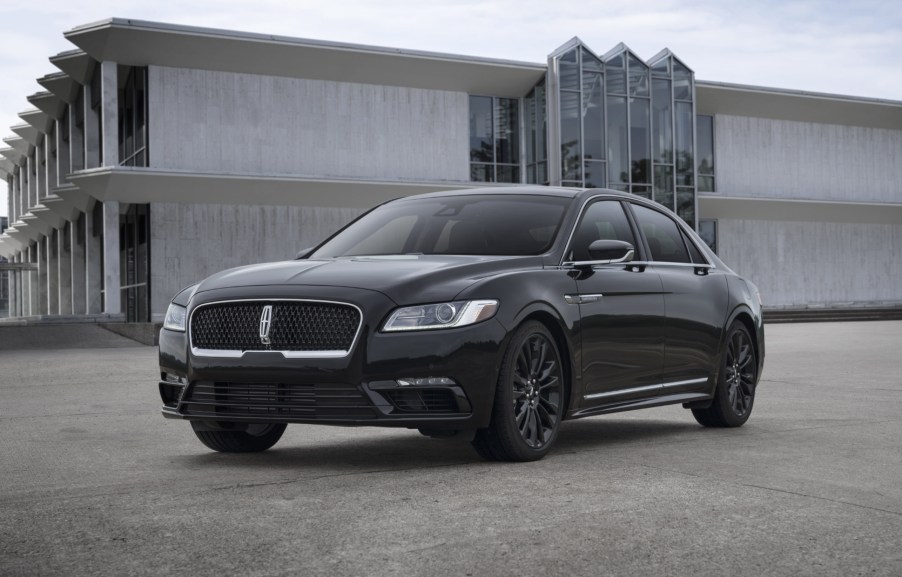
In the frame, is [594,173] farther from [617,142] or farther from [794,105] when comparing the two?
[794,105]

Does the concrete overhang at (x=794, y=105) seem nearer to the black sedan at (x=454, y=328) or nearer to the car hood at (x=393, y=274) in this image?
the black sedan at (x=454, y=328)

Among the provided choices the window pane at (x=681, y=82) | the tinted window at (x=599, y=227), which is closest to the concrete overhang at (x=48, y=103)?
the window pane at (x=681, y=82)

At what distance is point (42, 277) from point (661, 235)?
57.1 meters

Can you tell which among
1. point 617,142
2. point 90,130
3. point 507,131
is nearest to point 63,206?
point 90,130

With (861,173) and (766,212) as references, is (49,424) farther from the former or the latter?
(861,173)

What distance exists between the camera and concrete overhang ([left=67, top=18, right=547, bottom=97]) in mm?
33875

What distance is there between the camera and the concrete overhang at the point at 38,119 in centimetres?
5199

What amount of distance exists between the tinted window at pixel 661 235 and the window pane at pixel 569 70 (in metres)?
30.7

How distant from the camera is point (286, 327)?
6648mm

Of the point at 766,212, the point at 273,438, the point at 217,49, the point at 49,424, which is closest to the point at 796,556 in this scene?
the point at 273,438

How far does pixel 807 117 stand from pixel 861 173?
4.37 metres

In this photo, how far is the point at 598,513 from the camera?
5348 millimetres

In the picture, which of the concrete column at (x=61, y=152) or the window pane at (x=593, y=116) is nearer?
the window pane at (x=593, y=116)

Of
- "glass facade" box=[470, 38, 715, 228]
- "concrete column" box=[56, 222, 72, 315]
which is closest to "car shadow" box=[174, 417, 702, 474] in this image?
"glass facade" box=[470, 38, 715, 228]
